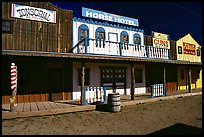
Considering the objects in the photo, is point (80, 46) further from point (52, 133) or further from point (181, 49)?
point (181, 49)

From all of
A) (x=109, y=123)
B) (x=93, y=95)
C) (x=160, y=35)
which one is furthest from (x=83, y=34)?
(x=160, y=35)

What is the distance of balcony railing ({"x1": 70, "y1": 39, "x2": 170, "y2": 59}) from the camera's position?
13.1 m

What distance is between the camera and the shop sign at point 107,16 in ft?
47.7

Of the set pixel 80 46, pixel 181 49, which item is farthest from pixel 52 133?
pixel 181 49

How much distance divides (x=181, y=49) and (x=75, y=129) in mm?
17835

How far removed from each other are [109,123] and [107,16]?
10.00 metres

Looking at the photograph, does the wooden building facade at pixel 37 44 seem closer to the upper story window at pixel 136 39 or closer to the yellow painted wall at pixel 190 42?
the upper story window at pixel 136 39

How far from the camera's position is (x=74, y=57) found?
10305 millimetres

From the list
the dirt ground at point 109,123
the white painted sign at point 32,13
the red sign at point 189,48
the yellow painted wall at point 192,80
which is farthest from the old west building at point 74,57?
the red sign at point 189,48

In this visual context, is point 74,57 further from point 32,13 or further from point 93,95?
point 32,13

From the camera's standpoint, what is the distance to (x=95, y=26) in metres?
14.7

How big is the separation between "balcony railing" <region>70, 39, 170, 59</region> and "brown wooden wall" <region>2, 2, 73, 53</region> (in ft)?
3.58

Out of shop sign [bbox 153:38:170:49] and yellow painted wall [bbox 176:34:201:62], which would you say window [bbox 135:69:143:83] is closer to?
shop sign [bbox 153:38:170:49]

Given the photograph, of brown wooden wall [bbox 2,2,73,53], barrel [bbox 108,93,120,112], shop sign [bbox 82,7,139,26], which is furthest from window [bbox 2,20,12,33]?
barrel [bbox 108,93,120,112]
